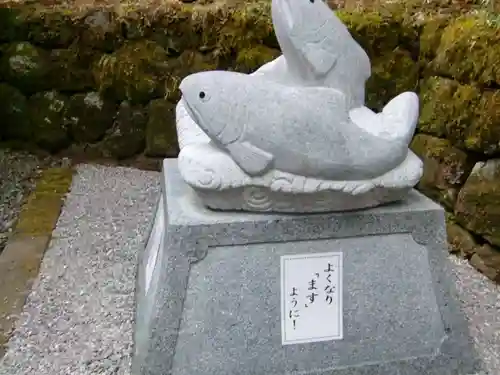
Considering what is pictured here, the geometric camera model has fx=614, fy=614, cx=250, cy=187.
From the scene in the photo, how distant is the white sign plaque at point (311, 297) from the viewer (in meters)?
1.82

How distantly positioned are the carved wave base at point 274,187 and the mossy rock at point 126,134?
87.9 inches

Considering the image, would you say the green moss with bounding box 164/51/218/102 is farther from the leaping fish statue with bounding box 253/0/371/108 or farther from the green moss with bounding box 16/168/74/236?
the leaping fish statue with bounding box 253/0/371/108

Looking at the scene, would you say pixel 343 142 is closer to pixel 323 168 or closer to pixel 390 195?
pixel 323 168

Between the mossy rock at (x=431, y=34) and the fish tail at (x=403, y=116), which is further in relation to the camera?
the mossy rock at (x=431, y=34)

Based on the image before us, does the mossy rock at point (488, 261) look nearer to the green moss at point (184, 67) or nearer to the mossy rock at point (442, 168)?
the mossy rock at point (442, 168)

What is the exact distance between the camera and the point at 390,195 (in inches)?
73.5

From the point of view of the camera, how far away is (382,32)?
12.0 ft

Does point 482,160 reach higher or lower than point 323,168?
lower

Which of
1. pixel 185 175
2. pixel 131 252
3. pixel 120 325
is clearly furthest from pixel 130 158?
pixel 185 175

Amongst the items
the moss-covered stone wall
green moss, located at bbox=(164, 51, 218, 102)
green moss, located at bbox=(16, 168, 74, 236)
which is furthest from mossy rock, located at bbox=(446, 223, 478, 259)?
green moss, located at bbox=(16, 168, 74, 236)

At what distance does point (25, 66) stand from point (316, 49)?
264 cm

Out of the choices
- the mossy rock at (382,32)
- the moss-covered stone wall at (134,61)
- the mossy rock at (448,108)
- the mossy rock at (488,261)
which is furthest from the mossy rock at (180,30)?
the mossy rock at (488,261)

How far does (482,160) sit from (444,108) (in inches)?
13.6

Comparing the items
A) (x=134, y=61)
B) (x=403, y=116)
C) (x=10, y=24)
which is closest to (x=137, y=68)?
(x=134, y=61)
